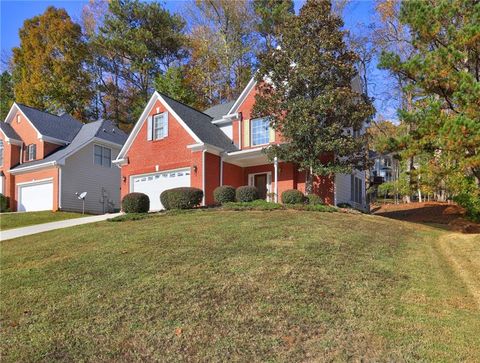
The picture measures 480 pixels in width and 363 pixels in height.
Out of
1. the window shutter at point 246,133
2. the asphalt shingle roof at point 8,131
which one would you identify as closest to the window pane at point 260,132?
the window shutter at point 246,133

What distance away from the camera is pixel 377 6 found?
28.5m

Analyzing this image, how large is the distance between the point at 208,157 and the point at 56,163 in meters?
9.79

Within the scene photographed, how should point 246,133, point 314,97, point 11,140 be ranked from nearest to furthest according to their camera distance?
point 314,97, point 246,133, point 11,140

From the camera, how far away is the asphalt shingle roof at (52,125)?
27.9 metres

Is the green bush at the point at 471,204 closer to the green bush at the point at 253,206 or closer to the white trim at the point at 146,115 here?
the green bush at the point at 253,206

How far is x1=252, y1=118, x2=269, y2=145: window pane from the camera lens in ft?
68.7

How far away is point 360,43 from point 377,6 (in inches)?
137

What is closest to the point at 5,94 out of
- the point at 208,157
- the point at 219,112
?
the point at 219,112

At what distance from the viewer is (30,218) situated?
21578 millimetres

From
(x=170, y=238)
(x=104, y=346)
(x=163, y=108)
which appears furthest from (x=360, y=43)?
(x=104, y=346)

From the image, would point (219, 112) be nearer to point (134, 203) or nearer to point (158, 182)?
point (158, 182)

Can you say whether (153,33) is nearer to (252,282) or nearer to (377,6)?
(377,6)

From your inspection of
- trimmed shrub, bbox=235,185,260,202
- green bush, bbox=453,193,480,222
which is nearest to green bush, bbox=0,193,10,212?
trimmed shrub, bbox=235,185,260,202

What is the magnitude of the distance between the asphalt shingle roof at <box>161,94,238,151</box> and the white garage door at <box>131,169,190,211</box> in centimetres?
Result: 186
